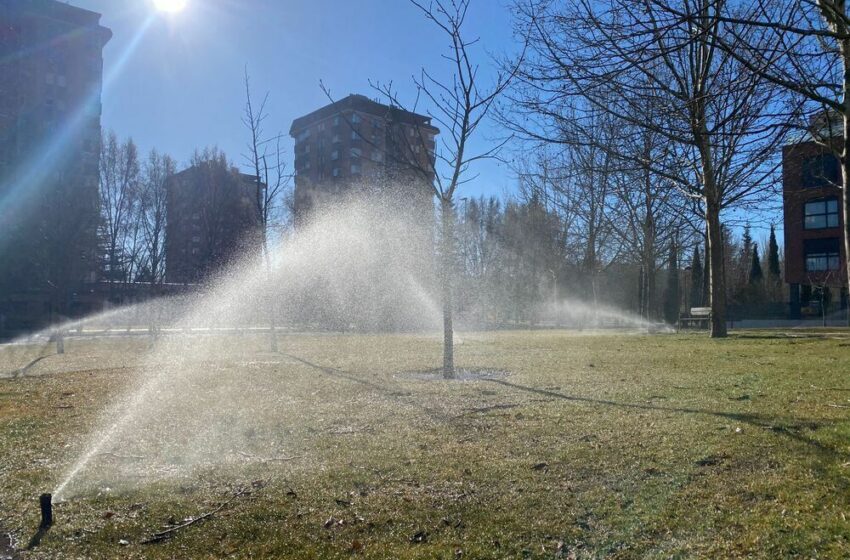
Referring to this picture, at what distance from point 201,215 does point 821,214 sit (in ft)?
132

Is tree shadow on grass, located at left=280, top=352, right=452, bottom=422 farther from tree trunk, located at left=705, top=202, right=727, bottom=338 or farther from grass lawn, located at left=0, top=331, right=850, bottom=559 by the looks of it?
tree trunk, located at left=705, top=202, right=727, bottom=338

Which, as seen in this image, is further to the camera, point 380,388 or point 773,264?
point 773,264

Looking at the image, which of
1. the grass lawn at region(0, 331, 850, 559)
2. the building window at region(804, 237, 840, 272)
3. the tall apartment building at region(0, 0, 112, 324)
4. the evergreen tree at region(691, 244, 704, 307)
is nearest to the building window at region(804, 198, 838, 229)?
the building window at region(804, 237, 840, 272)

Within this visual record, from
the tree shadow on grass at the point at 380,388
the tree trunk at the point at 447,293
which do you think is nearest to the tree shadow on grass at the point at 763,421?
the tree shadow on grass at the point at 380,388

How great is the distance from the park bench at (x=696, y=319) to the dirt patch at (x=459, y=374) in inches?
616

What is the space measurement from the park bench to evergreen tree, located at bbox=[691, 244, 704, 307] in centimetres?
844

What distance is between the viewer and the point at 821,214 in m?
37.6

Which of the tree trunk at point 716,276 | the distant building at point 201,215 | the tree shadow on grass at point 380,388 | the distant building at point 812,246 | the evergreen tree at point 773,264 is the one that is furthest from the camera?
the evergreen tree at point 773,264

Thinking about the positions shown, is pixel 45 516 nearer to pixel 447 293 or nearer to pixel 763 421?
pixel 763 421

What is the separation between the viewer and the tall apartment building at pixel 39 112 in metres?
37.8

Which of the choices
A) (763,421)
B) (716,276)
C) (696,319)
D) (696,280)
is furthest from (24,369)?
(696,280)

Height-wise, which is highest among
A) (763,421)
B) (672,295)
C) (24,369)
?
(672,295)

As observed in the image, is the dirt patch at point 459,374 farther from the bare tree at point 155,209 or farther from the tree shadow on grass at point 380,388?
the bare tree at point 155,209

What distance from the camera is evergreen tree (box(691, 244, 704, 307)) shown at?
35.1 m
